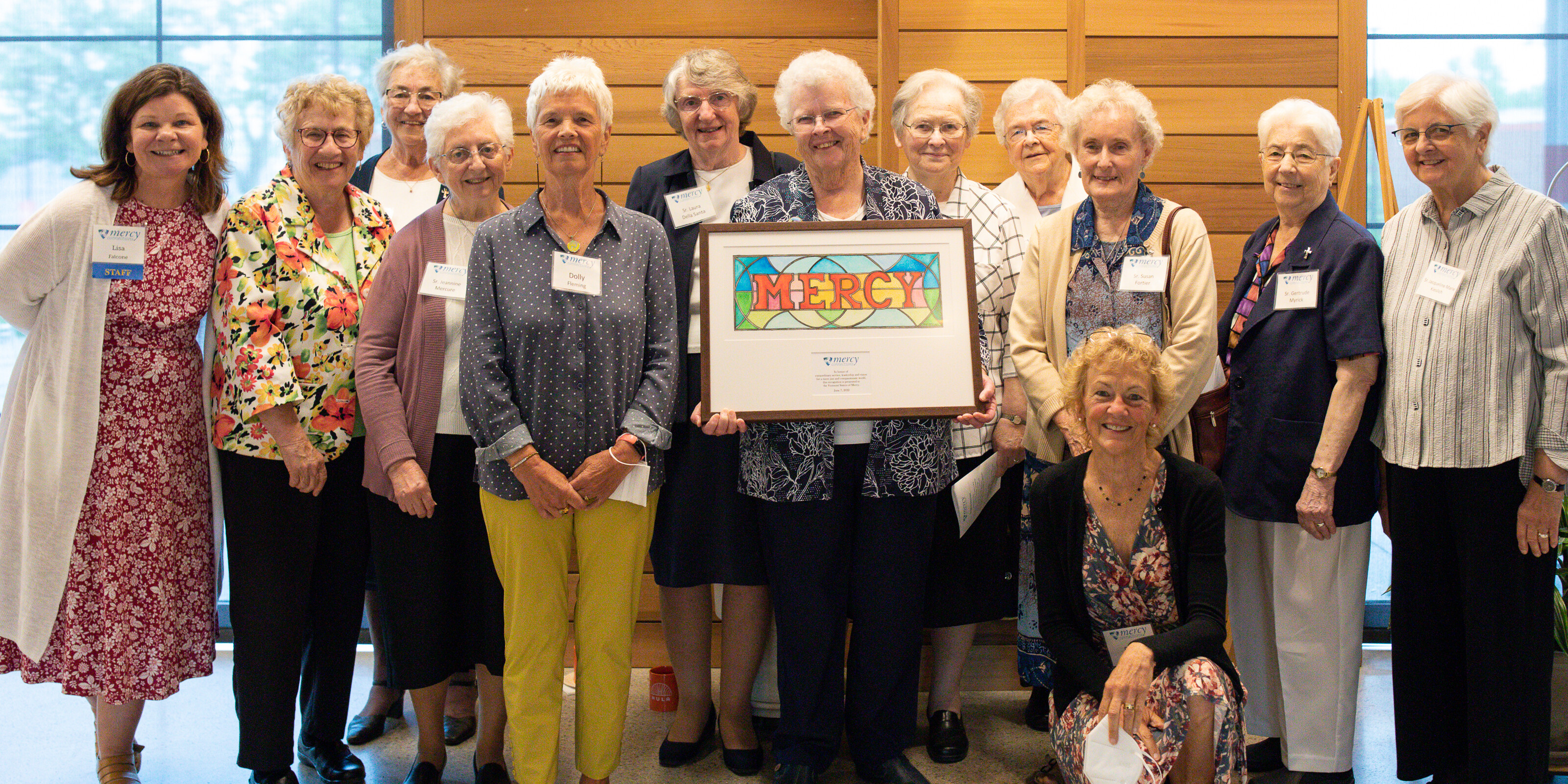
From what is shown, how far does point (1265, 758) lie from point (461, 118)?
2835 mm

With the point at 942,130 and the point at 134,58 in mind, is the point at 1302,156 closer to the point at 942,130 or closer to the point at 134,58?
the point at 942,130

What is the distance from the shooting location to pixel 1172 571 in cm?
239

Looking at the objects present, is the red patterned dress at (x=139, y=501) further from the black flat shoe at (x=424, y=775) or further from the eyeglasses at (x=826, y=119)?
the eyeglasses at (x=826, y=119)

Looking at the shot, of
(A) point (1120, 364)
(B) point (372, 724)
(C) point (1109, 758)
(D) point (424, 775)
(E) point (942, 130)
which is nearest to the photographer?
(C) point (1109, 758)

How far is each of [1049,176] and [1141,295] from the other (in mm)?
898

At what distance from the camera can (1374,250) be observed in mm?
2740

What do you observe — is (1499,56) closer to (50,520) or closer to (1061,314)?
(1061,314)

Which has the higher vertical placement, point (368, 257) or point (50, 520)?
point (368, 257)

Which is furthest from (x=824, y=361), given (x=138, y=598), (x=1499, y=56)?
(x=1499, y=56)

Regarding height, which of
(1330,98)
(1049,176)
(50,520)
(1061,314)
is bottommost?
(50,520)

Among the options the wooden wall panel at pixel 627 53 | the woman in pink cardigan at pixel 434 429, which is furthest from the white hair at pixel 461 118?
the wooden wall panel at pixel 627 53

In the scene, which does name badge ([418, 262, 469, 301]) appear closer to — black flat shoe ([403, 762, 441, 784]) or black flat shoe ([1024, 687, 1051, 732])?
black flat shoe ([403, 762, 441, 784])

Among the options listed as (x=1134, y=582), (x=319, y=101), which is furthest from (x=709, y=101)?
(x=1134, y=582)

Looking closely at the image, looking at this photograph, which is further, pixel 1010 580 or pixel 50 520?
pixel 1010 580
